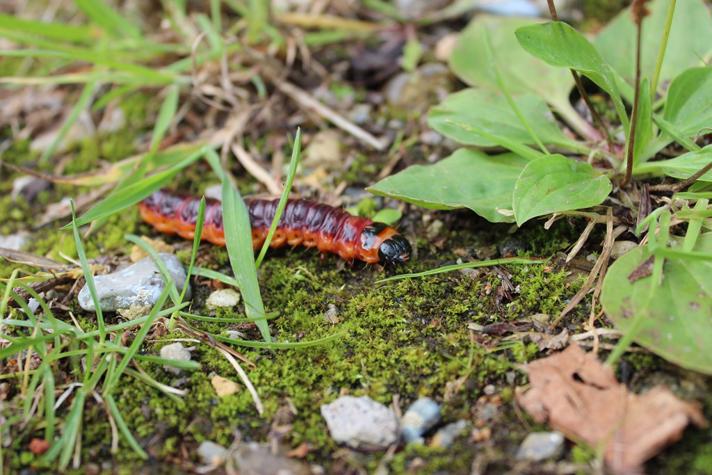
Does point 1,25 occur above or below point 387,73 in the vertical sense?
above

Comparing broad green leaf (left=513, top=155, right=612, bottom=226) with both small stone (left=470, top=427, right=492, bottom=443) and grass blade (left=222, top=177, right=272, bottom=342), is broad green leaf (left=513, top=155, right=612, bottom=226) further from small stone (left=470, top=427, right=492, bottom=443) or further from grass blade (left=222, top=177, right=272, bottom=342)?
grass blade (left=222, top=177, right=272, bottom=342)

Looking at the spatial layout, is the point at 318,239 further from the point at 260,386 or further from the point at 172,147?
the point at 172,147

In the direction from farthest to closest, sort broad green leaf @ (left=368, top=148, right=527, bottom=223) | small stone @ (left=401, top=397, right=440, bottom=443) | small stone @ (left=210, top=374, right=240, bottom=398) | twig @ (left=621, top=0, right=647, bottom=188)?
broad green leaf @ (left=368, top=148, right=527, bottom=223), small stone @ (left=210, top=374, right=240, bottom=398), small stone @ (left=401, top=397, right=440, bottom=443), twig @ (left=621, top=0, right=647, bottom=188)

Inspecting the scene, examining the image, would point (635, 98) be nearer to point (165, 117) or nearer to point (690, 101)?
point (690, 101)

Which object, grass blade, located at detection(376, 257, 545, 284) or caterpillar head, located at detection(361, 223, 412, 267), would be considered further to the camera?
caterpillar head, located at detection(361, 223, 412, 267)

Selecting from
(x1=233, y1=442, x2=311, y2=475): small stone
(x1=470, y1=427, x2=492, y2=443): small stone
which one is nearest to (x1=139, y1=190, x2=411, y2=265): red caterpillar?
(x1=470, y1=427, x2=492, y2=443): small stone

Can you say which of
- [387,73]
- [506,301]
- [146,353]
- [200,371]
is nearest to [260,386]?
[200,371]

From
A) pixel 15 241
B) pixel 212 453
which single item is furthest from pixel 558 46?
pixel 15 241
